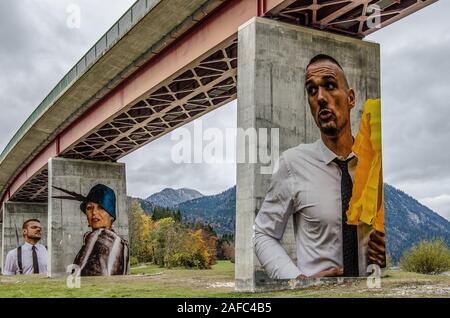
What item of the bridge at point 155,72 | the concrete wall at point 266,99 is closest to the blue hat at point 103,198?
the bridge at point 155,72

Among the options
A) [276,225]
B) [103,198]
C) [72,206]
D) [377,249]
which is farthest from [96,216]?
[276,225]

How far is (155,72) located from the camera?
94.8 feet

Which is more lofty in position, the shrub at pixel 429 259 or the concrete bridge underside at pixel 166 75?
the concrete bridge underside at pixel 166 75

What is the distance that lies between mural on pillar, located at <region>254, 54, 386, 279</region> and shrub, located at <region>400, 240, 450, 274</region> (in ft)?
56.7

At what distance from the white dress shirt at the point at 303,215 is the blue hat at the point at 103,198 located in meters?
27.3

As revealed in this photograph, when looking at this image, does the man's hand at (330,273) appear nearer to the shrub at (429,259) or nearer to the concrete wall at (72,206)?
the shrub at (429,259)

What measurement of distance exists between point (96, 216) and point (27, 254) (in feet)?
95.8

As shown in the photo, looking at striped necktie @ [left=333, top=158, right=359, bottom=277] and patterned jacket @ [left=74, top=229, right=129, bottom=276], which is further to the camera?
patterned jacket @ [left=74, top=229, right=129, bottom=276]

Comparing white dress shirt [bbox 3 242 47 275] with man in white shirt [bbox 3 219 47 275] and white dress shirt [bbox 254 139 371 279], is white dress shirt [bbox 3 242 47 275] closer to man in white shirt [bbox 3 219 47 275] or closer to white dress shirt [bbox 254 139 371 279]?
man in white shirt [bbox 3 219 47 275]

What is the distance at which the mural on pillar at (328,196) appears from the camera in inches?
741

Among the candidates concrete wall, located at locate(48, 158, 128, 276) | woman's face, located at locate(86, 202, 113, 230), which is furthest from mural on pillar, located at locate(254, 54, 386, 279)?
woman's face, located at locate(86, 202, 113, 230)

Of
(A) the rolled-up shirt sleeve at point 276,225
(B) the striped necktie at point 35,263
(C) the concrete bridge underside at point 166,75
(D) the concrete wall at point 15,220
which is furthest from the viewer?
(D) the concrete wall at point 15,220

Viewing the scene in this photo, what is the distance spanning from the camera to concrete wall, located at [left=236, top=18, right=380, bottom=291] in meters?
18.6
